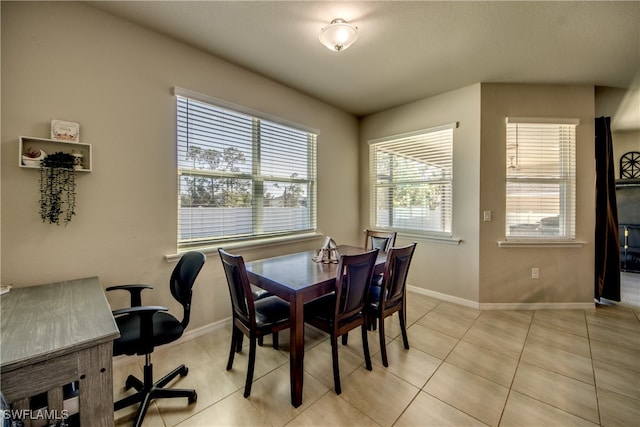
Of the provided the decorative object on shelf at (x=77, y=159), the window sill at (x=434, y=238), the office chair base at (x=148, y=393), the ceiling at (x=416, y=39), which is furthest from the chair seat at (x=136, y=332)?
the window sill at (x=434, y=238)

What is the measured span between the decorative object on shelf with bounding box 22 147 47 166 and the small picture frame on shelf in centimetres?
14

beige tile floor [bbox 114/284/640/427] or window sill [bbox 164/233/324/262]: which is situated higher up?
window sill [bbox 164/233/324/262]

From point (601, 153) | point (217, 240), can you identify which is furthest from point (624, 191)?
point (217, 240)

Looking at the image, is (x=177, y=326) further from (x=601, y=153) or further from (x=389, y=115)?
(x=601, y=153)

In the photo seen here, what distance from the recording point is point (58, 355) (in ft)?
3.29

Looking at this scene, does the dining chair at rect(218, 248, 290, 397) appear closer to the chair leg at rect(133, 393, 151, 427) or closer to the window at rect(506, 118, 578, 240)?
the chair leg at rect(133, 393, 151, 427)

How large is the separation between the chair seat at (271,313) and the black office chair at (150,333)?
49 centimetres

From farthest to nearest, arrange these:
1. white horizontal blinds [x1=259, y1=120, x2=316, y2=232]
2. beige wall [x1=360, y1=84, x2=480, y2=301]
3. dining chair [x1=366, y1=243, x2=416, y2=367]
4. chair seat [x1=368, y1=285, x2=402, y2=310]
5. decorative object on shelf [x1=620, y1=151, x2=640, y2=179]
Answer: decorative object on shelf [x1=620, y1=151, x2=640, y2=179] → beige wall [x1=360, y1=84, x2=480, y2=301] → white horizontal blinds [x1=259, y1=120, x2=316, y2=232] → chair seat [x1=368, y1=285, x2=402, y2=310] → dining chair [x1=366, y1=243, x2=416, y2=367]

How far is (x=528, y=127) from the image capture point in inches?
124

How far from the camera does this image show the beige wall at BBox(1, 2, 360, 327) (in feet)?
5.47

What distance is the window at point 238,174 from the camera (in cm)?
242

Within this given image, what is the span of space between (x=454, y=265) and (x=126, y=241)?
11.7 ft

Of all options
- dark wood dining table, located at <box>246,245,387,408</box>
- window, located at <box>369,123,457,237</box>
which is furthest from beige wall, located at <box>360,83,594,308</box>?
dark wood dining table, located at <box>246,245,387,408</box>

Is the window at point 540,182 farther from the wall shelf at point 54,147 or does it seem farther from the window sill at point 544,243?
the wall shelf at point 54,147
